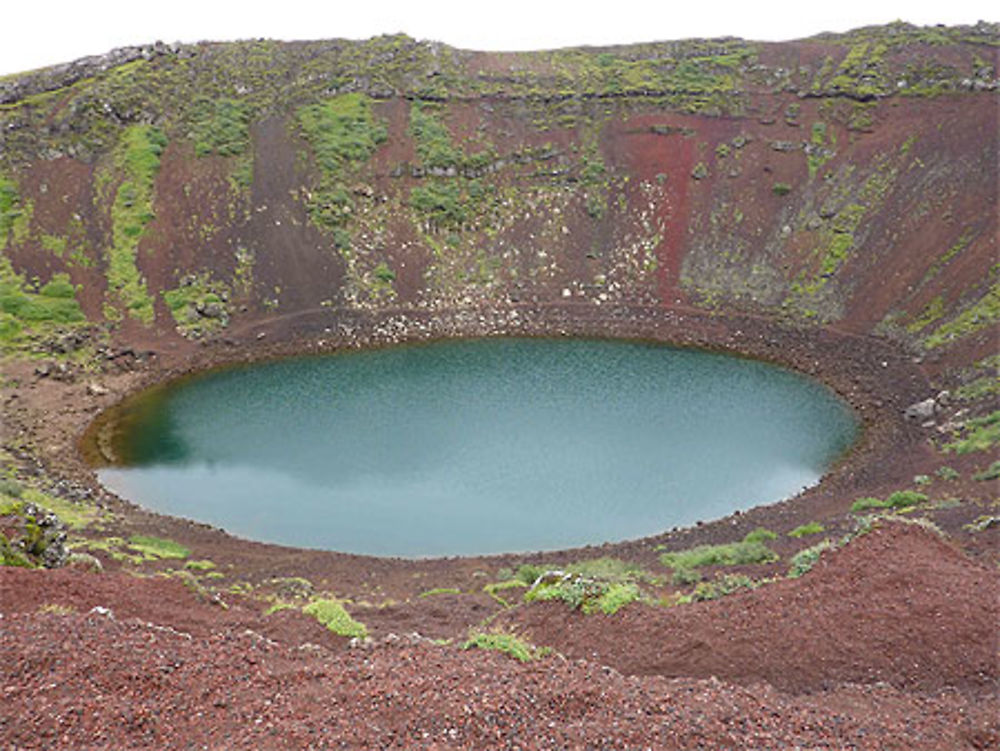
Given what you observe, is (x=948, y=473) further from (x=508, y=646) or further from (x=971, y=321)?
(x=508, y=646)

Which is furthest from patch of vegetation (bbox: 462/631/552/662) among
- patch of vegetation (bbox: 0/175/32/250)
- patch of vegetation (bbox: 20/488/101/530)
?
patch of vegetation (bbox: 0/175/32/250)

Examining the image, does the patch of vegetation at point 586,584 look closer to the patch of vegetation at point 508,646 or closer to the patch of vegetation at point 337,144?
the patch of vegetation at point 508,646

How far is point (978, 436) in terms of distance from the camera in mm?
31016

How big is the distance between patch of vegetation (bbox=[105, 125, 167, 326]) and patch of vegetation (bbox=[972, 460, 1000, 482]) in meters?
46.4

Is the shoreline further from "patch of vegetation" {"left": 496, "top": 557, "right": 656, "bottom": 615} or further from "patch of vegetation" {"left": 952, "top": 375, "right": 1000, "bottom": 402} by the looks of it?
"patch of vegetation" {"left": 496, "top": 557, "right": 656, "bottom": 615}

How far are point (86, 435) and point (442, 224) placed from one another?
30849 millimetres

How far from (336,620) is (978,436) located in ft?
94.0

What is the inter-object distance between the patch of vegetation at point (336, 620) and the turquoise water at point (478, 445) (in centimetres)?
1291

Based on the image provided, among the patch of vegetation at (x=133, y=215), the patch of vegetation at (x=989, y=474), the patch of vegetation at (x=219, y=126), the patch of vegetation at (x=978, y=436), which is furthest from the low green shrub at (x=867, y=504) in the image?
the patch of vegetation at (x=219, y=126)

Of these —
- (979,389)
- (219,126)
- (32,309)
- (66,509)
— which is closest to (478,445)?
(66,509)

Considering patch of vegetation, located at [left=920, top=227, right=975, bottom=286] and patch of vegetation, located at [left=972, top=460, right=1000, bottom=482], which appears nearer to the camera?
patch of vegetation, located at [left=972, top=460, right=1000, bottom=482]

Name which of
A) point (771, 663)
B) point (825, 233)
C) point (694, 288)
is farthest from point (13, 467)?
point (825, 233)

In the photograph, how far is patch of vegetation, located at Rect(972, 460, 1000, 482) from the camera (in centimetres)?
2655

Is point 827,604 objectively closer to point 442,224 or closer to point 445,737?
point 445,737
